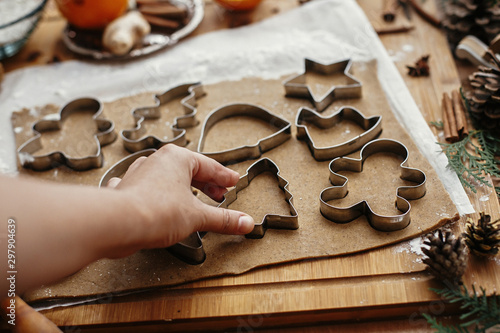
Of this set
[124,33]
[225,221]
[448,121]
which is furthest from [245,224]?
[124,33]

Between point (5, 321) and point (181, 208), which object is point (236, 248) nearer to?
point (181, 208)

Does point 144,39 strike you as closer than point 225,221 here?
No

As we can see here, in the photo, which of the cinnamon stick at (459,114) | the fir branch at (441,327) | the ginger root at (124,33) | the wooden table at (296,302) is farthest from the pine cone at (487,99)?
the ginger root at (124,33)

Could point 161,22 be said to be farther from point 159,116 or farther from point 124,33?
point 159,116

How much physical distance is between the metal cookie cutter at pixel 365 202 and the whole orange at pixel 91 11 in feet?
3.49

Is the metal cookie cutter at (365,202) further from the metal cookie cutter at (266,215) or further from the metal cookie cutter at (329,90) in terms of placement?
the metal cookie cutter at (329,90)

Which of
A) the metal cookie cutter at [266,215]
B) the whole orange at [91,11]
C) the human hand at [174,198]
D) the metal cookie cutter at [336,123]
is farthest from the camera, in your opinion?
the whole orange at [91,11]

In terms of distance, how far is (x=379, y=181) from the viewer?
4.21ft

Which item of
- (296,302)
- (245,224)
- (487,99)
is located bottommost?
(296,302)

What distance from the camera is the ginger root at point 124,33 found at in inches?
69.2

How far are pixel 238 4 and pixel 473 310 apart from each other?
4.51ft

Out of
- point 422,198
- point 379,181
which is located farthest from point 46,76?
point 422,198

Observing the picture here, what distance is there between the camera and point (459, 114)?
4.71 feet

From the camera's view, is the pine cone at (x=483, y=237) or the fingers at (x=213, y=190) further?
the fingers at (x=213, y=190)
